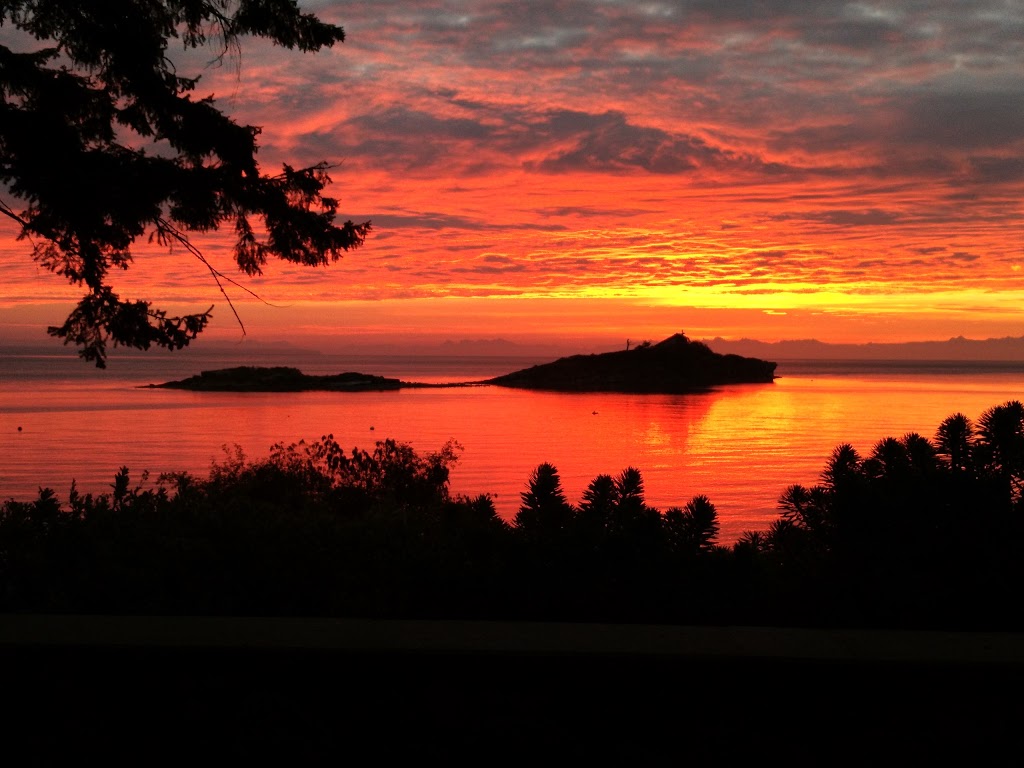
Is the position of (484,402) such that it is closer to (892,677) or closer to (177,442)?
(177,442)

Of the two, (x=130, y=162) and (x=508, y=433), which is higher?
(x=130, y=162)

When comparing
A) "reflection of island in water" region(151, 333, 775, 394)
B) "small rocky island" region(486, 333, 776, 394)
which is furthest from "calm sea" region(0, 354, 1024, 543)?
"small rocky island" region(486, 333, 776, 394)

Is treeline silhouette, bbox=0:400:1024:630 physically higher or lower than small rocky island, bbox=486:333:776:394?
lower

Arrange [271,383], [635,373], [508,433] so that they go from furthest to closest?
1. [635,373]
2. [271,383]
3. [508,433]

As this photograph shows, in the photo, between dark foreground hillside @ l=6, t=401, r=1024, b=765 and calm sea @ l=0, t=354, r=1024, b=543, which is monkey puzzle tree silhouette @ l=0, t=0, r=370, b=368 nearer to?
dark foreground hillside @ l=6, t=401, r=1024, b=765

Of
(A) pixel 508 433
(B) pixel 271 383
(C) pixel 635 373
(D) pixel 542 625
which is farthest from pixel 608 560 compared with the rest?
(C) pixel 635 373

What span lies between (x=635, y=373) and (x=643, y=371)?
4.06ft

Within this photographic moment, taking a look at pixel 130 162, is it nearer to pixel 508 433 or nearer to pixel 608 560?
pixel 608 560

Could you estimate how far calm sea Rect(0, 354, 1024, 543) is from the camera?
1015 inches

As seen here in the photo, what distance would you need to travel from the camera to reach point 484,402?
70.2 meters

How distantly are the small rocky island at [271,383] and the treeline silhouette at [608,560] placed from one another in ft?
277

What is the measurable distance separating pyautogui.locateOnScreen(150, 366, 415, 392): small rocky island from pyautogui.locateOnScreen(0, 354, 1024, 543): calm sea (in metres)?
10.4

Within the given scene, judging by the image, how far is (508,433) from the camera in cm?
4209

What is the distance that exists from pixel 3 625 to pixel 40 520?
9.18 feet
